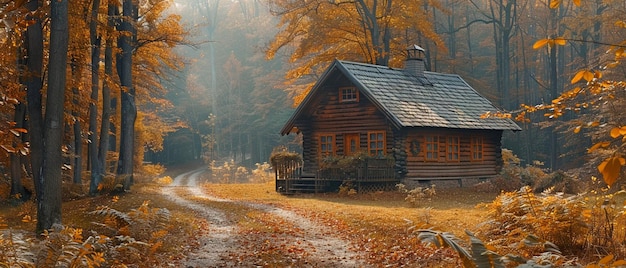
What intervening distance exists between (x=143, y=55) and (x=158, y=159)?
48449 millimetres

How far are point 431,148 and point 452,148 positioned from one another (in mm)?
1498

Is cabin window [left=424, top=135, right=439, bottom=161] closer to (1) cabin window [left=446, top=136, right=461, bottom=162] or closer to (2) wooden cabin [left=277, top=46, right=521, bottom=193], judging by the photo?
(2) wooden cabin [left=277, top=46, right=521, bottom=193]

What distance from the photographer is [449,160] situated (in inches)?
1101

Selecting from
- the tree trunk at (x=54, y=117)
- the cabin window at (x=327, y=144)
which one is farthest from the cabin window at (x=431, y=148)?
the tree trunk at (x=54, y=117)

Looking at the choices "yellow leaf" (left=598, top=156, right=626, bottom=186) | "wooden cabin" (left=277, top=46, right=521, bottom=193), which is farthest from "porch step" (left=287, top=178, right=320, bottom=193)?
"yellow leaf" (left=598, top=156, right=626, bottom=186)

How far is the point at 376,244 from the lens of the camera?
11719 mm

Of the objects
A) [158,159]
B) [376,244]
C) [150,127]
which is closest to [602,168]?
[376,244]

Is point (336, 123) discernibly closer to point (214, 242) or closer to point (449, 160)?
point (449, 160)

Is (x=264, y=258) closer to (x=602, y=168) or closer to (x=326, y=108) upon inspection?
(x=602, y=168)

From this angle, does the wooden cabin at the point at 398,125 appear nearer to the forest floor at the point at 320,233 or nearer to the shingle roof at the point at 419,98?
the shingle roof at the point at 419,98

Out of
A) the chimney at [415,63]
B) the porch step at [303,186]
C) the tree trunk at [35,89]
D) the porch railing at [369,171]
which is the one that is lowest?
the porch step at [303,186]

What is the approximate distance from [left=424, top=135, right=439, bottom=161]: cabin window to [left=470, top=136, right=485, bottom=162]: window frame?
271 centimetres

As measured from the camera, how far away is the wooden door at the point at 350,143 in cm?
2759

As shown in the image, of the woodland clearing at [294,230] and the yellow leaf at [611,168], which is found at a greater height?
the yellow leaf at [611,168]
